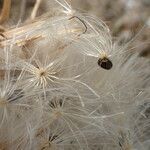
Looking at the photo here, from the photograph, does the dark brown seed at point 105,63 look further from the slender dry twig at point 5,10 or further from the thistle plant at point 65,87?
the slender dry twig at point 5,10

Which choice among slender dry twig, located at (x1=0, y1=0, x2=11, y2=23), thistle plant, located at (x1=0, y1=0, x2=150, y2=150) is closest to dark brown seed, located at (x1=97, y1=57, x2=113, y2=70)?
thistle plant, located at (x1=0, y1=0, x2=150, y2=150)

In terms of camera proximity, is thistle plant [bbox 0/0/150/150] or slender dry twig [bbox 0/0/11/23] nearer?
thistle plant [bbox 0/0/150/150]

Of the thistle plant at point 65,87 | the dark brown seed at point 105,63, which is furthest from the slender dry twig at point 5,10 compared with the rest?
the dark brown seed at point 105,63

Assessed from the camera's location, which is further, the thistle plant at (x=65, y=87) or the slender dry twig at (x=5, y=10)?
the slender dry twig at (x=5, y=10)

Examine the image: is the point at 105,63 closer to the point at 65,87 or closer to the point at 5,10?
the point at 65,87

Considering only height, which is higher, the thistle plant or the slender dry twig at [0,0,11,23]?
the slender dry twig at [0,0,11,23]

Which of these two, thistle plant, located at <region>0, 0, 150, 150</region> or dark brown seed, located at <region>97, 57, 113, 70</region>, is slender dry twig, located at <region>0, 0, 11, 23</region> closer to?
thistle plant, located at <region>0, 0, 150, 150</region>

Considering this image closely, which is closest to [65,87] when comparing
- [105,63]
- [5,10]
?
[105,63]
